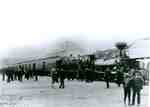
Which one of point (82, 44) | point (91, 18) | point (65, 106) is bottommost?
point (65, 106)

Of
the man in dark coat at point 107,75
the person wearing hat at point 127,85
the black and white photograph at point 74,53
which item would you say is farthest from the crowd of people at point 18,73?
the person wearing hat at point 127,85

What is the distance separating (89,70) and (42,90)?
0.27 meters

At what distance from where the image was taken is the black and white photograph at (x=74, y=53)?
1.79 metres

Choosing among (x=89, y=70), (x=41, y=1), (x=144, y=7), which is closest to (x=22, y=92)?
(x=89, y=70)

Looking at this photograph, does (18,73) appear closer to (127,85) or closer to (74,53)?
(74,53)

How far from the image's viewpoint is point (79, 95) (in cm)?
183

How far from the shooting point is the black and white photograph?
1790 millimetres

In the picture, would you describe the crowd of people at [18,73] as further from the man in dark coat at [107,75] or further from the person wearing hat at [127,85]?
the person wearing hat at [127,85]

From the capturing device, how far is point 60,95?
1.83 metres

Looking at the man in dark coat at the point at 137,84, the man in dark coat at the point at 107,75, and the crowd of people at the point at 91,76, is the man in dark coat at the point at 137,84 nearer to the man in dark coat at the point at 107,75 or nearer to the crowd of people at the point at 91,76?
the crowd of people at the point at 91,76

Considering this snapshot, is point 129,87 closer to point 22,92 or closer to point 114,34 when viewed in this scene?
point 114,34

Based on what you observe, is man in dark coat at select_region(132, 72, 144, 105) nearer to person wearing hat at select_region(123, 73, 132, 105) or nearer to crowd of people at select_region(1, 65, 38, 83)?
person wearing hat at select_region(123, 73, 132, 105)

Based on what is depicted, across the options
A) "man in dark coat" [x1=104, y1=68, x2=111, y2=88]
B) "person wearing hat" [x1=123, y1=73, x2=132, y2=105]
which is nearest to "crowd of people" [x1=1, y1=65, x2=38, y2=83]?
"man in dark coat" [x1=104, y1=68, x2=111, y2=88]

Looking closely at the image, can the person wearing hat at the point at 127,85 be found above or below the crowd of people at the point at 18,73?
below
